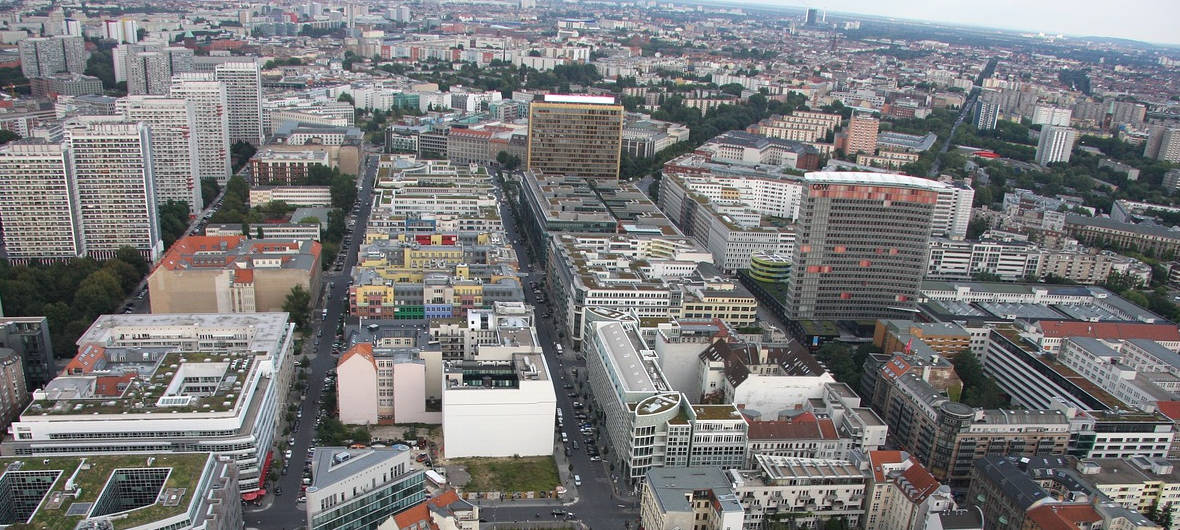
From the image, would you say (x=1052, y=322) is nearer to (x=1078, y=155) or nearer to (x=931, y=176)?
(x=931, y=176)

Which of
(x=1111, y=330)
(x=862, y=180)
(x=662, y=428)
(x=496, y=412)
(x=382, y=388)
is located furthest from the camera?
(x=862, y=180)

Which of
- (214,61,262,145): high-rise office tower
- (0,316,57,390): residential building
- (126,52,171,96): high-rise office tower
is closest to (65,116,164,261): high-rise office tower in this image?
(0,316,57,390): residential building

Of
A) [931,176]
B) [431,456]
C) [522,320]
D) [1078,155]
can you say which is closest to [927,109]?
[1078,155]

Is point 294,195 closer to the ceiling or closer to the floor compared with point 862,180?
closer to the floor

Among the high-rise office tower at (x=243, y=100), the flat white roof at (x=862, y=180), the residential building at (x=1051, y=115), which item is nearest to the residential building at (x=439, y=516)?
the flat white roof at (x=862, y=180)

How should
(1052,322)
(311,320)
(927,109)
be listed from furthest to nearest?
(927,109), (311,320), (1052,322)

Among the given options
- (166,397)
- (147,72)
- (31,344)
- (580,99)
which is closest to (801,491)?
(166,397)

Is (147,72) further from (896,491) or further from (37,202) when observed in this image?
(896,491)
